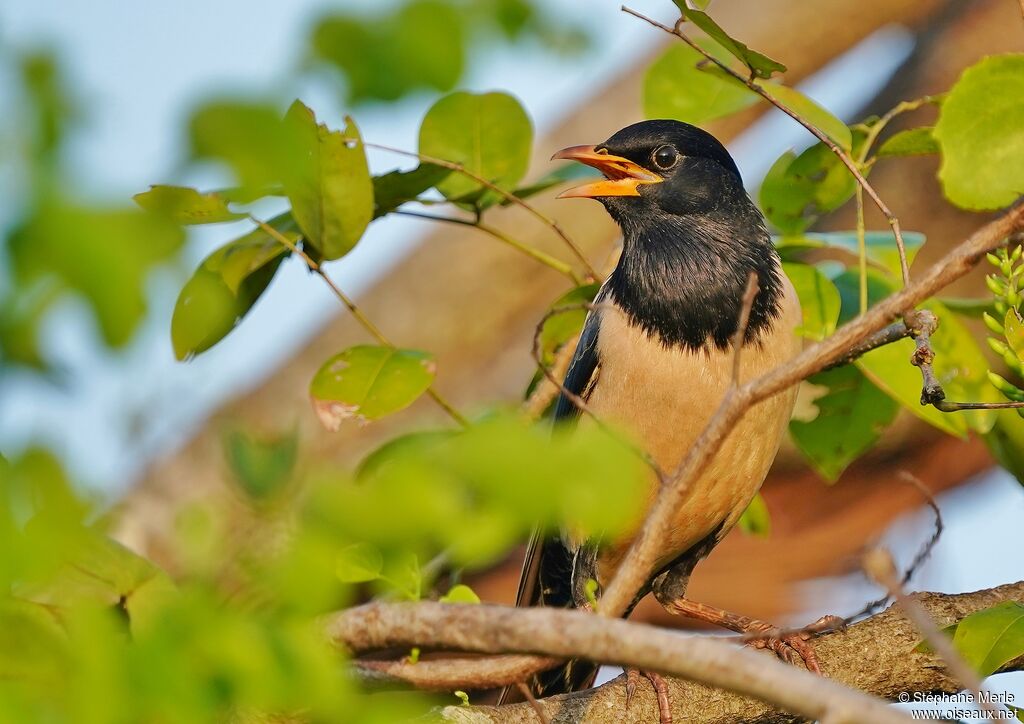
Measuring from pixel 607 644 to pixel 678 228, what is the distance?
3044mm

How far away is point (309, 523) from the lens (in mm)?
1530

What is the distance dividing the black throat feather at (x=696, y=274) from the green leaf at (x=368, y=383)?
3.10ft

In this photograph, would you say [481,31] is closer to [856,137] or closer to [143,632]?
[143,632]

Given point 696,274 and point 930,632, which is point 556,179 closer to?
point 696,274

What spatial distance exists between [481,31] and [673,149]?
310 cm

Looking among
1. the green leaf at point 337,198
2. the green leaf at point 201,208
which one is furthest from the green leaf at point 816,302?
the green leaf at point 201,208

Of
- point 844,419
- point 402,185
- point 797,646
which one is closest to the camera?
point 797,646

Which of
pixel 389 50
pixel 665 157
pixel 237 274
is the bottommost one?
pixel 389 50

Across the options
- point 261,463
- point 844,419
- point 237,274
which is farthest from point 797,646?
point 261,463

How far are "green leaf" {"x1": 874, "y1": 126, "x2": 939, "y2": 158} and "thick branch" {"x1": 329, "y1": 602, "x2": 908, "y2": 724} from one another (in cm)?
266

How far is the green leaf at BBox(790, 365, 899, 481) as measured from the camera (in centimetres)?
442

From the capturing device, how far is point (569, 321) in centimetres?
471

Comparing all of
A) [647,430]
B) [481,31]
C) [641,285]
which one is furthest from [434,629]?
[641,285]

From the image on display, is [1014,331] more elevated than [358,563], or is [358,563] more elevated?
[1014,331]
